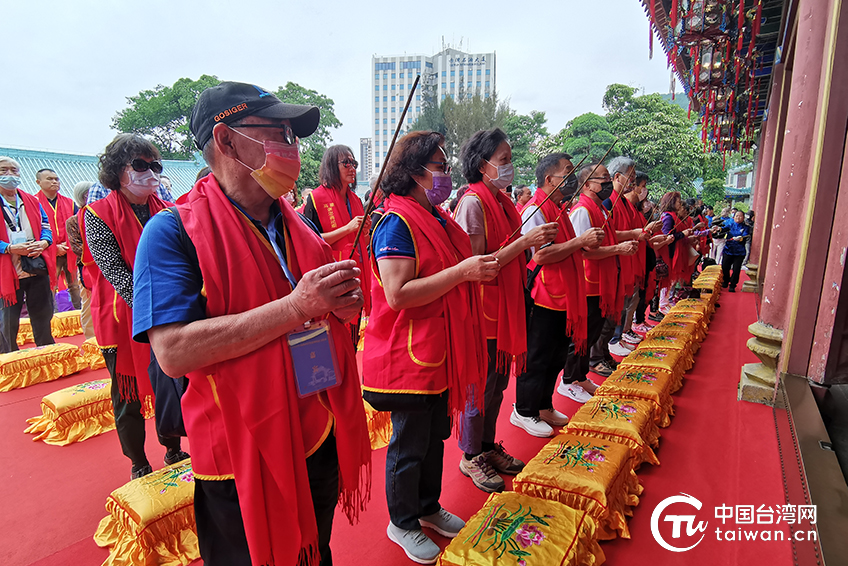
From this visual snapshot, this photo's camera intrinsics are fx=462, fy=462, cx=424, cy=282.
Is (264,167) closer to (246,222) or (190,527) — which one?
(246,222)

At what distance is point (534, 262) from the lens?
2758mm

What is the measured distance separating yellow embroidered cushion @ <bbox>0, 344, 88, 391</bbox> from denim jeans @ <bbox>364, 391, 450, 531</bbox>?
11.9 ft

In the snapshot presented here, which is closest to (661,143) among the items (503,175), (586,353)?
(586,353)

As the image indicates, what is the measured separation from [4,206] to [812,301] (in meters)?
5.80

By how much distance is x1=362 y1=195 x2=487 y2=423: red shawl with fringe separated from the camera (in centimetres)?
163

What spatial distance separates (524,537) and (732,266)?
8476 mm

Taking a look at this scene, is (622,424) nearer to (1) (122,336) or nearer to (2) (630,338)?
(1) (122,336)

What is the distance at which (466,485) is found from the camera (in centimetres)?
228

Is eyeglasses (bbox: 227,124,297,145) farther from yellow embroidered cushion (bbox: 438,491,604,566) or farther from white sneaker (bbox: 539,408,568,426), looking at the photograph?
white sneaker (bbox: 539,408,568,426)

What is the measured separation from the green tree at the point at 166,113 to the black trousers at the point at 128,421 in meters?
17.2

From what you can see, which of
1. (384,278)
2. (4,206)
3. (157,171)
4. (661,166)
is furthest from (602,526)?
(661,166)

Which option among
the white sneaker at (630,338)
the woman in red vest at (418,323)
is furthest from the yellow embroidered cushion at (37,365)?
the white sneaker at (630,338)

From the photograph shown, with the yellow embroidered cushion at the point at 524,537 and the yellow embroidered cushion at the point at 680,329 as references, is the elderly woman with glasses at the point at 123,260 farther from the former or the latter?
the yellow embroidered cushion at the point at 680,329

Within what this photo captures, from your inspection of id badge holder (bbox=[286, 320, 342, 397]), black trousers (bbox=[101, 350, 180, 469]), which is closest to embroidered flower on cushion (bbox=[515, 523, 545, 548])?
id badge holder (bbox=[286, 320, 342, 397])
